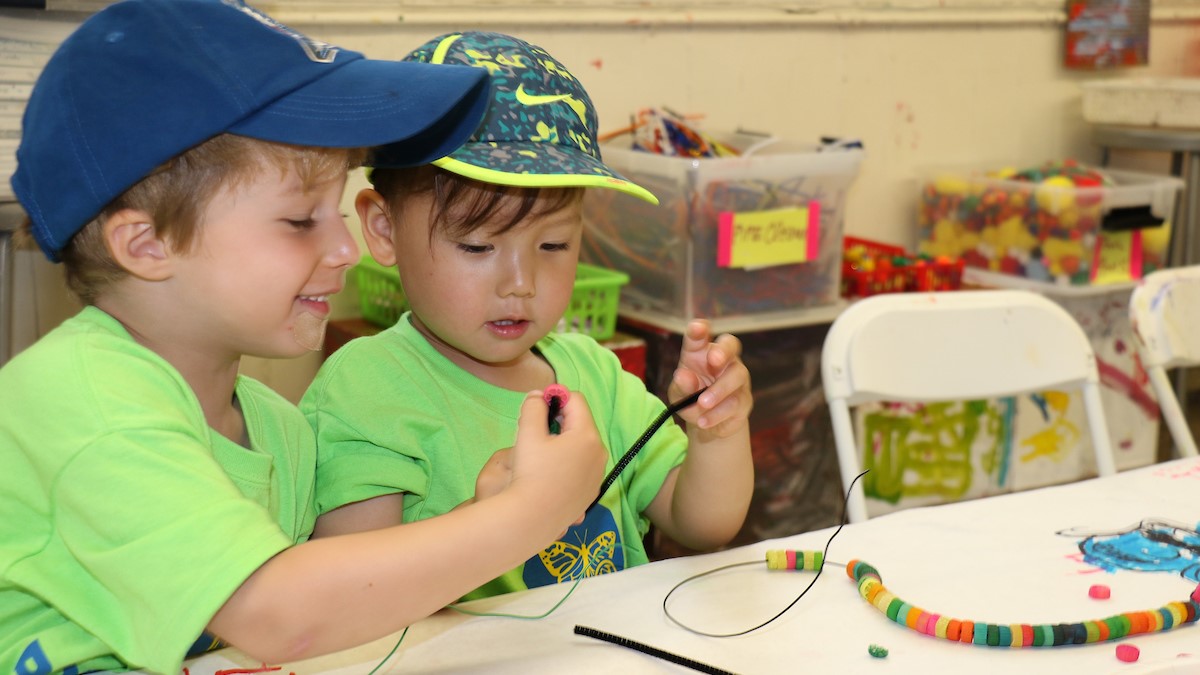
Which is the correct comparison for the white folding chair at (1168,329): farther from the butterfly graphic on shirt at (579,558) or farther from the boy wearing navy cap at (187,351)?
the boy wearing navy cap at (187,351)

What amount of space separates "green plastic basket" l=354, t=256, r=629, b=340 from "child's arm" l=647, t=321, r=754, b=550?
0.70 m

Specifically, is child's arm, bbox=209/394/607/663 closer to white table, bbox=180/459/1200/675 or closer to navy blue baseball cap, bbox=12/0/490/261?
white table, bbox=180/459/1200/675

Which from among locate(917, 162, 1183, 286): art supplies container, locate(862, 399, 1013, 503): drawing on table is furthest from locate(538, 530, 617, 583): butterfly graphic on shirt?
locate(917, 162, 1183, 286): art supplies container

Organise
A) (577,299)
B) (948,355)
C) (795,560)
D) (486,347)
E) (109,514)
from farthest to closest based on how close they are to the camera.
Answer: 1. (577,299)
2. (948,355)
3. (486,347)
4. (795,560)
5. (109,514)

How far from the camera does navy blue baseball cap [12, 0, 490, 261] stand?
0.69 m

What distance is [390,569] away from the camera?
692 millimetres

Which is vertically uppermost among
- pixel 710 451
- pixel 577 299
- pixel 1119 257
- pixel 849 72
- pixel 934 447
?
pixel 849 72

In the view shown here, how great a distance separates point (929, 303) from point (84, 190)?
0.91 m

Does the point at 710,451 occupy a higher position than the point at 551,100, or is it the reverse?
the point at 551,100

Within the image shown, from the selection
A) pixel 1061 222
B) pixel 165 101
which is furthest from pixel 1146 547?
pixel 1061 222

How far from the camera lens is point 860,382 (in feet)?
4.17

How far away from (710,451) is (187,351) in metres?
0.45

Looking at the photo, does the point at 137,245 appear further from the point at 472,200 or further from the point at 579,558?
the point at 579,558

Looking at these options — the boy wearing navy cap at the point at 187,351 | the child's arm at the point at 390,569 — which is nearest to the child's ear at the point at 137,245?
the boy wearing navy cap at the point at 187,351
